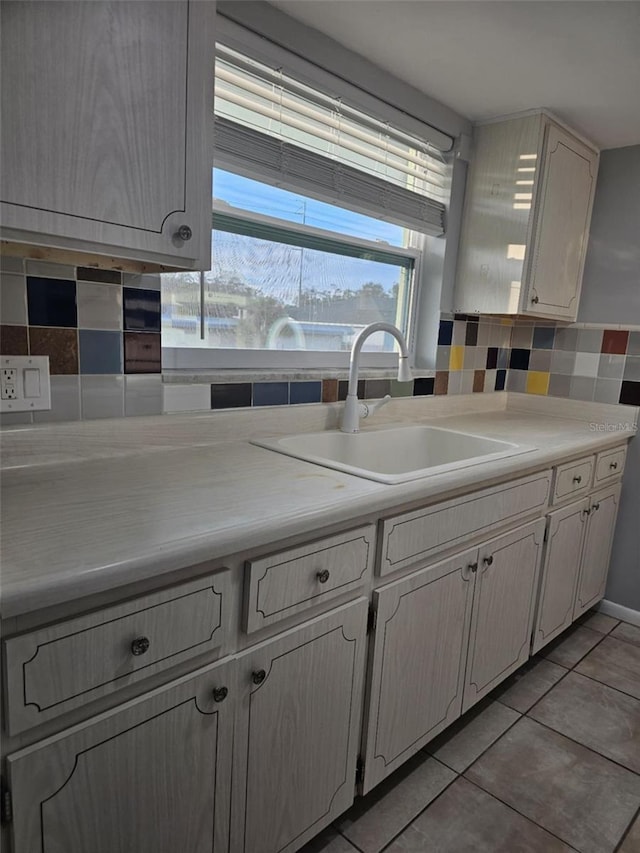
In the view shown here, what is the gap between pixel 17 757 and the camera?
734mm

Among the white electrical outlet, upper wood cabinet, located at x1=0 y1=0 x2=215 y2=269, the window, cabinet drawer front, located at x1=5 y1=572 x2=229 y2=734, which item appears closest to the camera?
cabinet drawer front, located at x1=5 y1=572 x2=229 y2=734

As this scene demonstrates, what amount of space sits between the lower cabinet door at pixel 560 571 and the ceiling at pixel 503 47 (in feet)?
4.75

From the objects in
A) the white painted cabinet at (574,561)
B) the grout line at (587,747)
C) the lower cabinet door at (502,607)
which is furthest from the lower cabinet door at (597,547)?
the grout line at (587,747)

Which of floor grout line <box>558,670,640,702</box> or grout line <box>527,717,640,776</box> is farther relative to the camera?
floor grout line <box>558,670,640,702</box>

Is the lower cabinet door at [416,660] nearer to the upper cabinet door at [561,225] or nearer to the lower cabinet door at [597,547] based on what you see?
the lower cabinet door at [597,547]

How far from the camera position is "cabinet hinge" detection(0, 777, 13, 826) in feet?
2.42

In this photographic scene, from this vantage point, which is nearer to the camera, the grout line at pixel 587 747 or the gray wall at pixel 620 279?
the grout line at pixel 587 747

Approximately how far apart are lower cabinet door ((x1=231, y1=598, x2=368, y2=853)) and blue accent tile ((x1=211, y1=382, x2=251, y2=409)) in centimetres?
70

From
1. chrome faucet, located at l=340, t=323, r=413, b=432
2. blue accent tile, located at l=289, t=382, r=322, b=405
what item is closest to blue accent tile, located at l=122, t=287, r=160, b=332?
blue accent tile, located at l=289, t=382, r=322, b=405

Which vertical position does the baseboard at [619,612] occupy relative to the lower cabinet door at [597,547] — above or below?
below

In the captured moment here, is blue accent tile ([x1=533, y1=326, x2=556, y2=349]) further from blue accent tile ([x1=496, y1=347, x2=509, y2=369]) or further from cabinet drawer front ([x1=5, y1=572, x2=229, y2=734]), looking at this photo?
cabinet drawer front ([x1=5, y1=572, x2=229, y2=734])

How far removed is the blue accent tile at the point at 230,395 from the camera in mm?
1574

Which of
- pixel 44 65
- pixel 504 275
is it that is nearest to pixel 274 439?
pixel 44 65

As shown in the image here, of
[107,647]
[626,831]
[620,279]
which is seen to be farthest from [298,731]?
[620,279]
